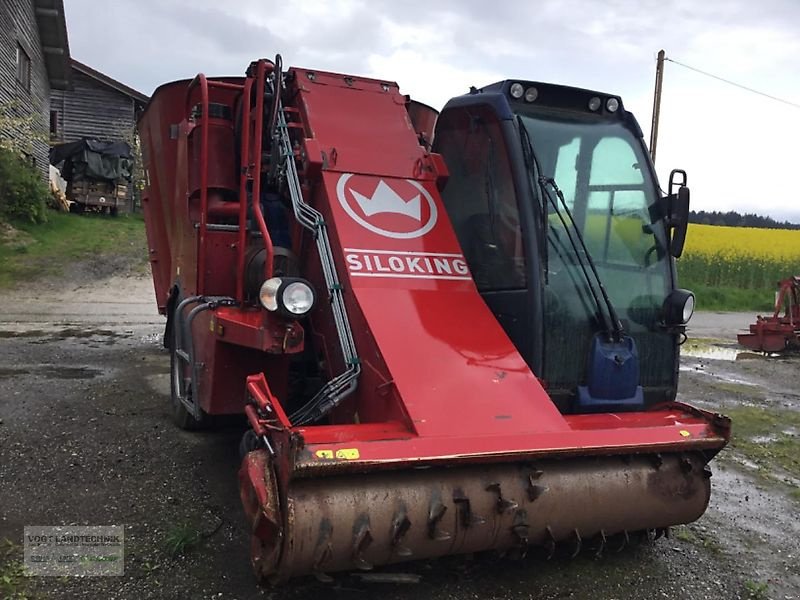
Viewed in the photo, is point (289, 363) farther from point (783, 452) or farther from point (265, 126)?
point (783, 452)

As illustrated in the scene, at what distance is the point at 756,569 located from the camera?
378 cm

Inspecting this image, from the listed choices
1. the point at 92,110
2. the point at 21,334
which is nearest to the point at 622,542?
the point at 21,334

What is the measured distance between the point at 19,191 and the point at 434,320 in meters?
16.3

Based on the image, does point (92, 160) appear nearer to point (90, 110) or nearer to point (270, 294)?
point (90, 110)

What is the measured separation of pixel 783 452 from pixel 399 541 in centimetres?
453

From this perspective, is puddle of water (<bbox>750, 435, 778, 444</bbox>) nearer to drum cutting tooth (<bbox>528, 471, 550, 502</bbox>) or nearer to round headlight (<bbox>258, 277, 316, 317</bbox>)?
drum cutting tooth (<bbox>528, 471, 550, 502</bbox>)

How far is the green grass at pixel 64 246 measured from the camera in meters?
15.0

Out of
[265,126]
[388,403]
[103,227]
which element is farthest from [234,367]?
[103,227]

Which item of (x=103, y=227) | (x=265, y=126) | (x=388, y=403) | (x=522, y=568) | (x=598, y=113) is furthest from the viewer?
(x=103, y=227)

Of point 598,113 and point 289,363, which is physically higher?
point 598,113

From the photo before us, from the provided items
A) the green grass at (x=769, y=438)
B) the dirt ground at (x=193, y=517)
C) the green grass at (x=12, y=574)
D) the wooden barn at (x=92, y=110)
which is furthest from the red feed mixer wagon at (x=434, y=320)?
the wooden barn at (x=92, y=110)

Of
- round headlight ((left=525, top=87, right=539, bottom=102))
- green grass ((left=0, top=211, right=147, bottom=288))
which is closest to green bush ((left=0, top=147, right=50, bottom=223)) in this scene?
green grass ((left=0, top=211, right=147, bottom=288))

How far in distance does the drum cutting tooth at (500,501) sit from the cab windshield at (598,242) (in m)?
0.91

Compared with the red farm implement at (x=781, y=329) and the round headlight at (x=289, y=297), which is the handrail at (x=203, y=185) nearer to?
the round headlight at (x=289, y=297)
